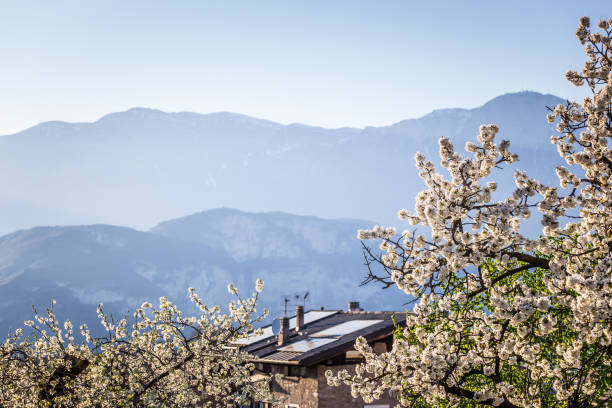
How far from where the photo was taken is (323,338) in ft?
102

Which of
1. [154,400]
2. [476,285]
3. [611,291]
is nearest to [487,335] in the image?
[476,285]

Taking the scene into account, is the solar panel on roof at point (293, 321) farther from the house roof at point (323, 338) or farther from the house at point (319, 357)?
the house at point (319, 357)

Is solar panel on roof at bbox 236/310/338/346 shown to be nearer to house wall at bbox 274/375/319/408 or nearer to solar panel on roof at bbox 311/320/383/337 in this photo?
solar panel on roof at bbox 311/320/383/337

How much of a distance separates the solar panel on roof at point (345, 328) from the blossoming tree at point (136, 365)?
14714 mm

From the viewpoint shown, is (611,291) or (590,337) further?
(590,337)

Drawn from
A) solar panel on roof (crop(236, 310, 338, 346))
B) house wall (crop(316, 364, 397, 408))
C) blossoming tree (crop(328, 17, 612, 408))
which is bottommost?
house wall (crop(316, 364, 397, 408))

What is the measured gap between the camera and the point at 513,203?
383 inches

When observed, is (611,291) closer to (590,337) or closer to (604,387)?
(590,337)

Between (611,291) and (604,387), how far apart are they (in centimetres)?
539

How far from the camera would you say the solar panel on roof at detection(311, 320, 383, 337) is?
31.4 metres

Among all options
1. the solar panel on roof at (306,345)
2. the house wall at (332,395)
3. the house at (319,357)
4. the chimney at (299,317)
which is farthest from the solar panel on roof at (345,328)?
the house wall at (332,395)

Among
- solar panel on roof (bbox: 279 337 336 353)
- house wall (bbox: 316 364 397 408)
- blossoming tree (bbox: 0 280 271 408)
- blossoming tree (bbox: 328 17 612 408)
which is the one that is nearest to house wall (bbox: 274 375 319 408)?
house wall (bbox: 316 364 397 408)

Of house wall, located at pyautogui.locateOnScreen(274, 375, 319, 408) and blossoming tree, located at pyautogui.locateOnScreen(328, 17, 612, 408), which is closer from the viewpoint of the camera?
blossoming tree, located at pyautogui.locateOnScreen(328, 17, 612, 408)

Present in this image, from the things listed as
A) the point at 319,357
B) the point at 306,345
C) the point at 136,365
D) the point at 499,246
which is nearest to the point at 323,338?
the point at 306,345
